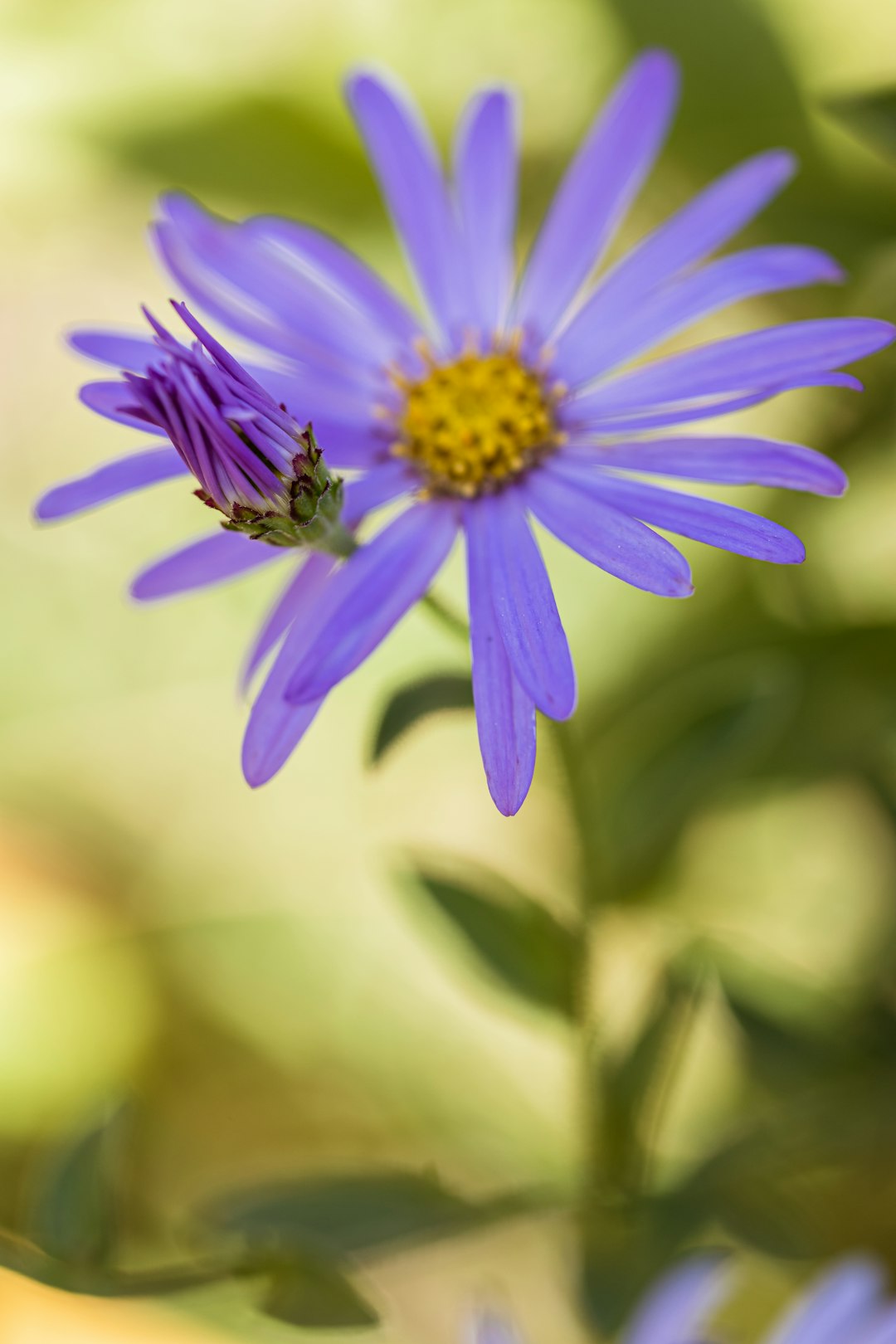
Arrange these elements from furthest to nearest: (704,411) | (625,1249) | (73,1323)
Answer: (73,1323), (625,1249), (704,411)

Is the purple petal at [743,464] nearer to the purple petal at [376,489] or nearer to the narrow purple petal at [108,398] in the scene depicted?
the purple petal at [376,489]

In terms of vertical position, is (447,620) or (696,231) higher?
(696,231)

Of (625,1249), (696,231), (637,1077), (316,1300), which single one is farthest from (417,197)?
(625,1249)

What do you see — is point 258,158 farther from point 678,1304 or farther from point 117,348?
point 678,1304

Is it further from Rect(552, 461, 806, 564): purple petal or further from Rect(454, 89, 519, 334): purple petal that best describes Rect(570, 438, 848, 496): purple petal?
Rect(454, 89, 519, 334): purple petal

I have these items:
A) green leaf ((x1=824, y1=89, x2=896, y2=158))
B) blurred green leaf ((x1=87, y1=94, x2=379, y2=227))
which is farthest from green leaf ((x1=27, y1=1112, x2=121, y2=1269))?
blurred green leaf ((x1=87, y1=94, x2=379, y2=227))

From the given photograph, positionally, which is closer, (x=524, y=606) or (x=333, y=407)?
(x=524, y=606)

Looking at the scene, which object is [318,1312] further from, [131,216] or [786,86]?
[131,216]

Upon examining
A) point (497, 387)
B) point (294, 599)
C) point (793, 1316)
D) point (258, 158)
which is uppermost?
point (258, 158)
